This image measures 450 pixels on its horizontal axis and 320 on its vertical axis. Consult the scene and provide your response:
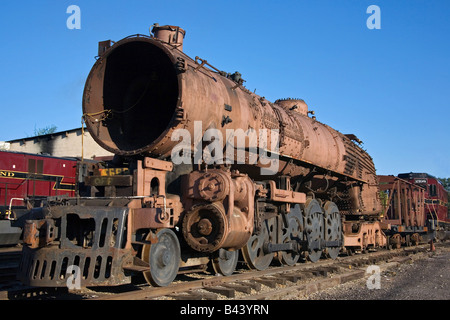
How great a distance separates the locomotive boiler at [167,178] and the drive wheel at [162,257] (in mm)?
17

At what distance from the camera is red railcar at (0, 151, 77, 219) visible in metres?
14.6

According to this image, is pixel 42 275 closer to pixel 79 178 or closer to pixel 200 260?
pixel 79 178

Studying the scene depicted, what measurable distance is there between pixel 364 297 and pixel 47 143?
28.9 metres

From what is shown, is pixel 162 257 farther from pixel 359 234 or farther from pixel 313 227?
pixel 359 234

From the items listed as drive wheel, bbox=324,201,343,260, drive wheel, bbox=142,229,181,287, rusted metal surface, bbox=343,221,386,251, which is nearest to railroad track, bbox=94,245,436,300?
drive wheel, bbox=142,229,181,287

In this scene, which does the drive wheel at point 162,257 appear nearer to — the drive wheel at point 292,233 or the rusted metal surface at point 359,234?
the drive wheel at point 292,233

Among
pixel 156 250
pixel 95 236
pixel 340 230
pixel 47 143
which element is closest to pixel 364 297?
pixel 156 250

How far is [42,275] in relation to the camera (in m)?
5.94

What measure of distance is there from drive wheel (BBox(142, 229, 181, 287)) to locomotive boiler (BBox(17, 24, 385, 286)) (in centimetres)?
2

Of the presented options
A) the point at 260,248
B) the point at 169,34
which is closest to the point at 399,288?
the point at 260,248

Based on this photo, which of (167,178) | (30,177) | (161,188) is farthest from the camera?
(30,177)

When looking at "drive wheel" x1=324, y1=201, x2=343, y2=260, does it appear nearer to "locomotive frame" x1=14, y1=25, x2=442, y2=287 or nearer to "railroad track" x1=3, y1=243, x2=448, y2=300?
"locomotive frame" x1=14, y1=25, x2=442, y2=287

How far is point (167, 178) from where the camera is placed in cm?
723

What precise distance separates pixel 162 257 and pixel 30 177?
10.5m
